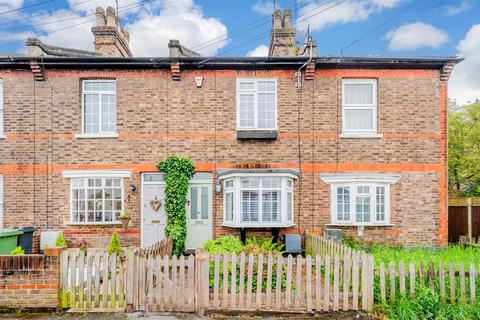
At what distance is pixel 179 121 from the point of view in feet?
38.8

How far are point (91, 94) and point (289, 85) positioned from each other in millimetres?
7107

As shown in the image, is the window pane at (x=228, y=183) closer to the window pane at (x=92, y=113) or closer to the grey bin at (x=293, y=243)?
the grey bin at (x=293, y=243)

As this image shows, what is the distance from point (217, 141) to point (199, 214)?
2675 millimetres

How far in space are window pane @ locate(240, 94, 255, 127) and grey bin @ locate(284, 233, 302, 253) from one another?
4109 mm

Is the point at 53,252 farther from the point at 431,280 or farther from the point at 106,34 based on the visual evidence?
the point at 106,34

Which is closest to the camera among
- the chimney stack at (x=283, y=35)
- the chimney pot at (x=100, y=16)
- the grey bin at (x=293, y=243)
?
the grey bin at (x=293, y=243)

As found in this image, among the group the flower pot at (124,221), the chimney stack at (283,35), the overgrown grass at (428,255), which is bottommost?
the overgrown grass at (428,255)

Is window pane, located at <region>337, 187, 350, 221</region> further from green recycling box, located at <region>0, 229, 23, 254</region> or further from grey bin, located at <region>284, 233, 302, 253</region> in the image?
green recycling box, located at <region>0, 229, 23, 254</region>

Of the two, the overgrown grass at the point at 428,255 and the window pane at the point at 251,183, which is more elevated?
the window pane at the point at 251,183

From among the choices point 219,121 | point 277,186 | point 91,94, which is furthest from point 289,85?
point 91,94

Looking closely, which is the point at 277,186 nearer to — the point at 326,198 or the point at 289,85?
the point at 326,198

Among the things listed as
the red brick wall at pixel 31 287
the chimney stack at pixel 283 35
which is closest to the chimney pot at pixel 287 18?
the chimney stack at pixel 283 35

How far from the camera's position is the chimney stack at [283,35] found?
45.5 ft

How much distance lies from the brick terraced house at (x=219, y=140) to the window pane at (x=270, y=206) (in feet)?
1.86
